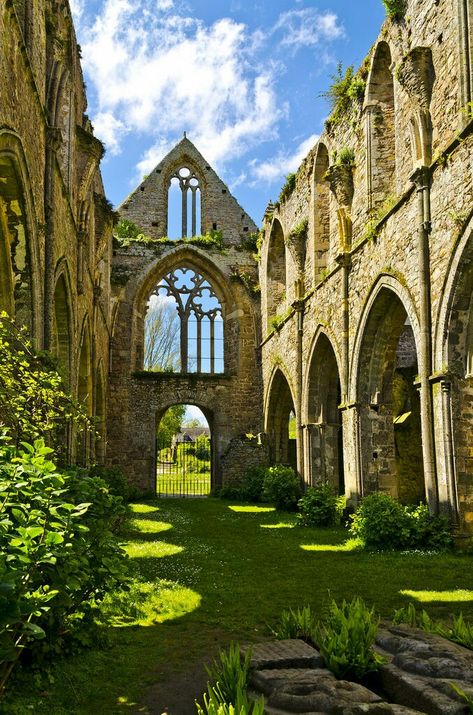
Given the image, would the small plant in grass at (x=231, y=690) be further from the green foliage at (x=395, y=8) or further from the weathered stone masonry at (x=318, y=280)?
the green foliage at (x=395, y=8)

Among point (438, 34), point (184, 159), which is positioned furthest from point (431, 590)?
point (184, 159)

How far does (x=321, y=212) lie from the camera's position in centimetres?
1492

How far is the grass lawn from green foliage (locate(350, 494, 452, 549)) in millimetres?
391

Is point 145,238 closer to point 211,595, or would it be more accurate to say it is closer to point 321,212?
point 321,212

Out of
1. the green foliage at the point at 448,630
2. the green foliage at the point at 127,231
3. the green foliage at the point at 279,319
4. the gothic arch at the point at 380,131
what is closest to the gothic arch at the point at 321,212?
the green foliage at the point at 279,319

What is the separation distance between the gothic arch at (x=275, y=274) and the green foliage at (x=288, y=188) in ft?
6.20

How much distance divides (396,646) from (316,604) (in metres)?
1.97

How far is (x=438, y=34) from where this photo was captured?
30.2 ft

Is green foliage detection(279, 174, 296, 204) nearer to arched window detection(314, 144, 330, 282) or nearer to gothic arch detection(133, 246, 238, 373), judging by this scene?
arched window detection(314, 144, 330, 282)

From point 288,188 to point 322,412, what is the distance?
259 inches

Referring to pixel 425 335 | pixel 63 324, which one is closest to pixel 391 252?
pixel 425 335

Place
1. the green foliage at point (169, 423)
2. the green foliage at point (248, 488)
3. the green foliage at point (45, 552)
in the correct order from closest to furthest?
1. the green foliage at point (45, 552)
2. the green foliage at point (248, 488)
3. the green foliage at point (169, 423)

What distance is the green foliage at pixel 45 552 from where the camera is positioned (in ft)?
8.44

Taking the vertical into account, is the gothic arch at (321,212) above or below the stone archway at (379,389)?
above
